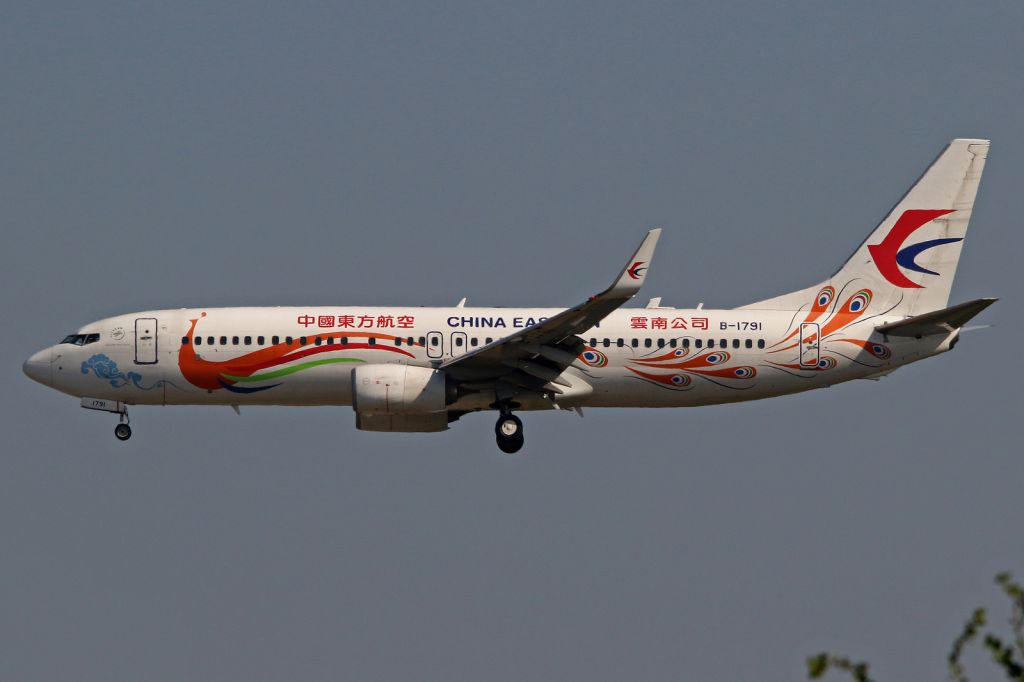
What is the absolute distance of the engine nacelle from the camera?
142 ft

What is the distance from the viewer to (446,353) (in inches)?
1773

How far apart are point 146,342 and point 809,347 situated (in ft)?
63.8

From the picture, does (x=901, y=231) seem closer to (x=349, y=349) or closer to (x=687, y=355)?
Result: (x=687, y=355)

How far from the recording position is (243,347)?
4491cm

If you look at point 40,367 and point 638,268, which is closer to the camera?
point 638,268

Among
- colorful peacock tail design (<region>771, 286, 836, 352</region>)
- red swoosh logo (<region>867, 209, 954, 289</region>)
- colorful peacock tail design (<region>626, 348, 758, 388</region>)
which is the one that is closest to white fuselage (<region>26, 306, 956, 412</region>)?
colorful peacock tail design (<region>626, 348, 758, 388</region>)

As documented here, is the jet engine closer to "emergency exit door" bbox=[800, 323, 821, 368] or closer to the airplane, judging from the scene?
the airplane

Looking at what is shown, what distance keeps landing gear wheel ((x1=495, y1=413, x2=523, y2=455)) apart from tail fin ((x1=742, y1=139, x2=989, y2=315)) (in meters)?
8.16

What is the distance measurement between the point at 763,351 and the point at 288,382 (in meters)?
13.8

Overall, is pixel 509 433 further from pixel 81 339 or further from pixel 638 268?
pixel 81 339

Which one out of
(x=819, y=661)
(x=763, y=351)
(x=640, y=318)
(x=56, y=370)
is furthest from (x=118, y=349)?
(x=819, y=661)

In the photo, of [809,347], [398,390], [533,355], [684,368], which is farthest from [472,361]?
[809,347]

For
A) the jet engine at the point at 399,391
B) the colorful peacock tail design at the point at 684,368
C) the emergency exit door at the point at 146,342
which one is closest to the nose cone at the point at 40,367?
the emergency exit door at the point at 146,342

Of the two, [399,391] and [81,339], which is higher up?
[81,339]
